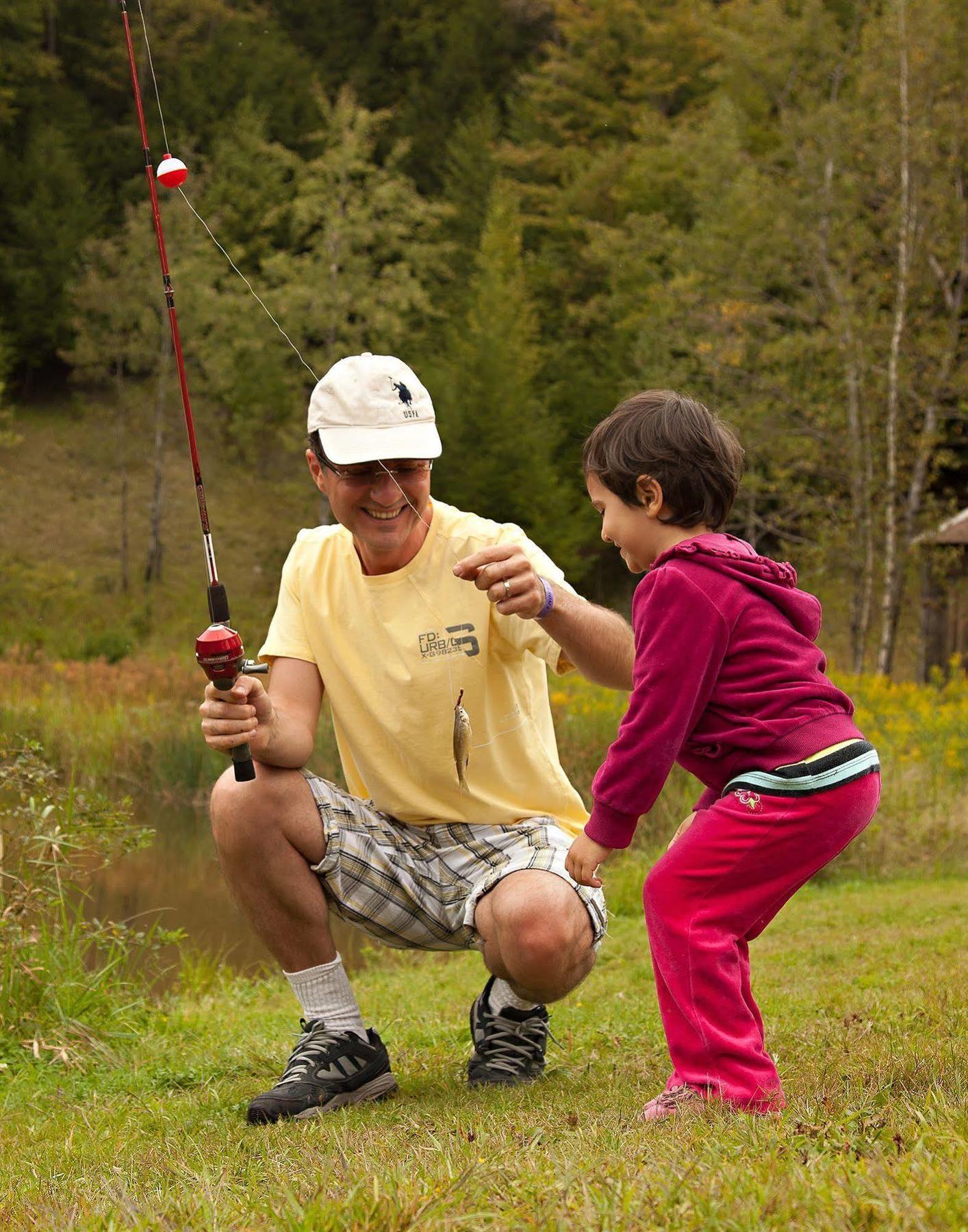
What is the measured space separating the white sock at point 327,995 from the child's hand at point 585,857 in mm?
881

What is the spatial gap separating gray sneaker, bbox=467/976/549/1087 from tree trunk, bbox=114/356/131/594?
2376cm

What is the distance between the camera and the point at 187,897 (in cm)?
791

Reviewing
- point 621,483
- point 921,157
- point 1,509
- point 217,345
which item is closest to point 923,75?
point 921,157

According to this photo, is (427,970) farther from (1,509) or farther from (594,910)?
(1,509)

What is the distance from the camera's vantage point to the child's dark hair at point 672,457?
9.57 feet

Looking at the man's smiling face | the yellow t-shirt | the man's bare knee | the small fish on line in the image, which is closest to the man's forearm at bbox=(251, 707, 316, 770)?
the man's bare knee

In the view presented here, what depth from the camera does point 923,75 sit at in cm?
1686

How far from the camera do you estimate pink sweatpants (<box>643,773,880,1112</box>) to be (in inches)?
106

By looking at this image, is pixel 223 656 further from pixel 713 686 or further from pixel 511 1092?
pixel 511 1092

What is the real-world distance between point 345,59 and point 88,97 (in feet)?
23.2

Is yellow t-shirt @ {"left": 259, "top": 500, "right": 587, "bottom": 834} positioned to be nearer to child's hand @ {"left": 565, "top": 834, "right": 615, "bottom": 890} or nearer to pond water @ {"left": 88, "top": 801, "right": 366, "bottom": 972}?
child's hand @ {"left": 565, "top": 834, "right": 615, "bottom": 890}

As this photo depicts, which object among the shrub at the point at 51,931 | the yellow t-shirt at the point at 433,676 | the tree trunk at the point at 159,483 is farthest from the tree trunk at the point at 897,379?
the yellow t-shirt at the point at 433,676

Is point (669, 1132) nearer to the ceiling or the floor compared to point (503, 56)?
nearer to the floor

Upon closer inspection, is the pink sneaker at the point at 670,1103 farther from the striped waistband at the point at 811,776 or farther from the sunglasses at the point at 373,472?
the sunglasses at the point at 373,472
